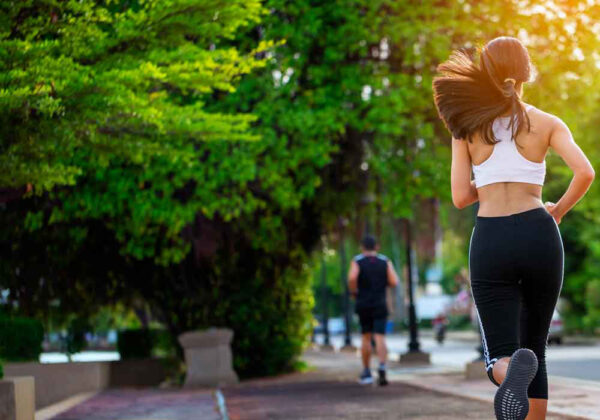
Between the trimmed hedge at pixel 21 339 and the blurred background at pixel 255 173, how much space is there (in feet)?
0.08

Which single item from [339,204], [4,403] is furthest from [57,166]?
[339,204]

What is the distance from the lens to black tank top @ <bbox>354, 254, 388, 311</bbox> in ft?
45.5

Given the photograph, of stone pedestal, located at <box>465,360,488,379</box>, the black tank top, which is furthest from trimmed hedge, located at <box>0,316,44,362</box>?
stone pedestal, located at <box>465,360,488,379</box>

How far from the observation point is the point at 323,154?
15.6 meters

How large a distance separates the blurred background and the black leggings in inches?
186

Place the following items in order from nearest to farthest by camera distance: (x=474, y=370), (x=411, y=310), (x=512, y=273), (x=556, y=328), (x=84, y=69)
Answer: (x=512, y=273), (x=84, y=69), (x=474, y=370), (x=411, y=310), (x=556, y=328)

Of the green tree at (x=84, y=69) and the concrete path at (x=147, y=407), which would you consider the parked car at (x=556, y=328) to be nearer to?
the concrete path at (x=147, y=407)

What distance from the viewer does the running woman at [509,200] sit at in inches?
168

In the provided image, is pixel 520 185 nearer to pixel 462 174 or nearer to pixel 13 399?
pixel 462 174

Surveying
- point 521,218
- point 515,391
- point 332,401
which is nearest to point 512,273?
point 521,218

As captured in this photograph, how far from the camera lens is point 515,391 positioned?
4.04m

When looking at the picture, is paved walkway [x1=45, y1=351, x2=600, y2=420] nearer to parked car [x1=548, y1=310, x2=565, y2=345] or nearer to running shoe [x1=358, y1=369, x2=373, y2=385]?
running shoe [x1=358, y1=369, x2=373, y2=385]

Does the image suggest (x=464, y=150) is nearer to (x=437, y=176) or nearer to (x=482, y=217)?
(x=482, y=217)

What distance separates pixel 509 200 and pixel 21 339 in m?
10.9
